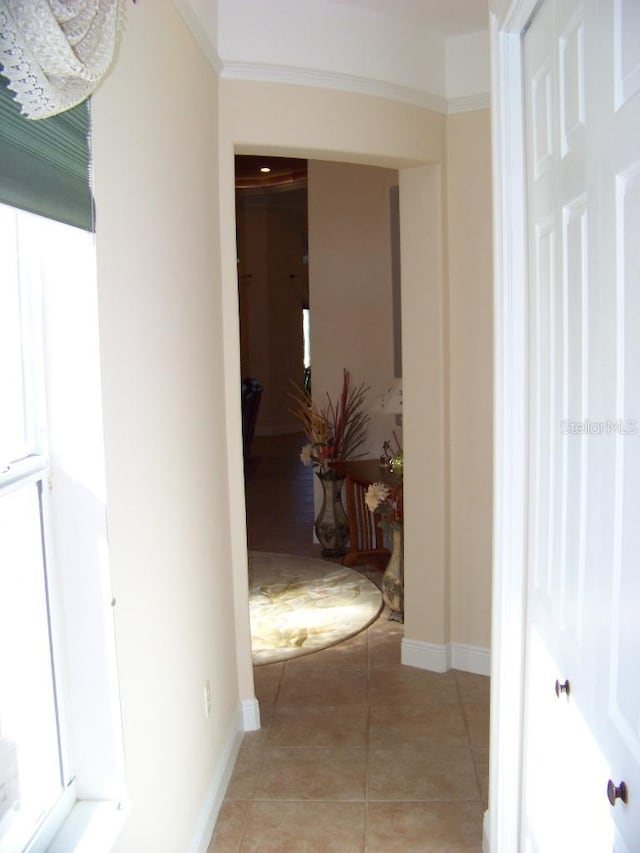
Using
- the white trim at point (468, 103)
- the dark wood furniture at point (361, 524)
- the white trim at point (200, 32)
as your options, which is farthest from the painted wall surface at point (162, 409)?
the dark wood furniture at point (361, 524)

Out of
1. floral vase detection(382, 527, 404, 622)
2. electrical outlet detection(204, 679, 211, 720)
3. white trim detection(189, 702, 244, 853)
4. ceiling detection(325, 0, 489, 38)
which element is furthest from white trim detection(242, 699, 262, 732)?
ceiling detection(325, 0, 489, 38)

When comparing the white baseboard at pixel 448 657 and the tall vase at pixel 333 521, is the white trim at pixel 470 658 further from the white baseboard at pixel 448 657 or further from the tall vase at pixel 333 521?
the tall vase at pixel 333 521

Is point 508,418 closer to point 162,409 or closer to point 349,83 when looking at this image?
point 162,409

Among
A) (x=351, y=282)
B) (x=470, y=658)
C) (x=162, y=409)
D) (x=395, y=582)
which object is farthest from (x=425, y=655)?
(x=351, y=282)

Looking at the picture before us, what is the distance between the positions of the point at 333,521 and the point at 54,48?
4.85m

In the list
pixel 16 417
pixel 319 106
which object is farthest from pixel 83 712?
pixel 319 106

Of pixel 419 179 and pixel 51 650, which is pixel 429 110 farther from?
pixel 51 650

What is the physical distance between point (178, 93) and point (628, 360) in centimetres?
170

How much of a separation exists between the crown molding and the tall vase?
294 centimetres

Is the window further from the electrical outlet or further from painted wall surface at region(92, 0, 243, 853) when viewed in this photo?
the electrical outlet

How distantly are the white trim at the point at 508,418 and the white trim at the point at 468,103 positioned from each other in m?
1.47

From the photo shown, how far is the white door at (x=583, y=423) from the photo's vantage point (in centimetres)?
128

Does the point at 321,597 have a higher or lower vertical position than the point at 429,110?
lower

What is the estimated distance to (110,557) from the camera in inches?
71.3
